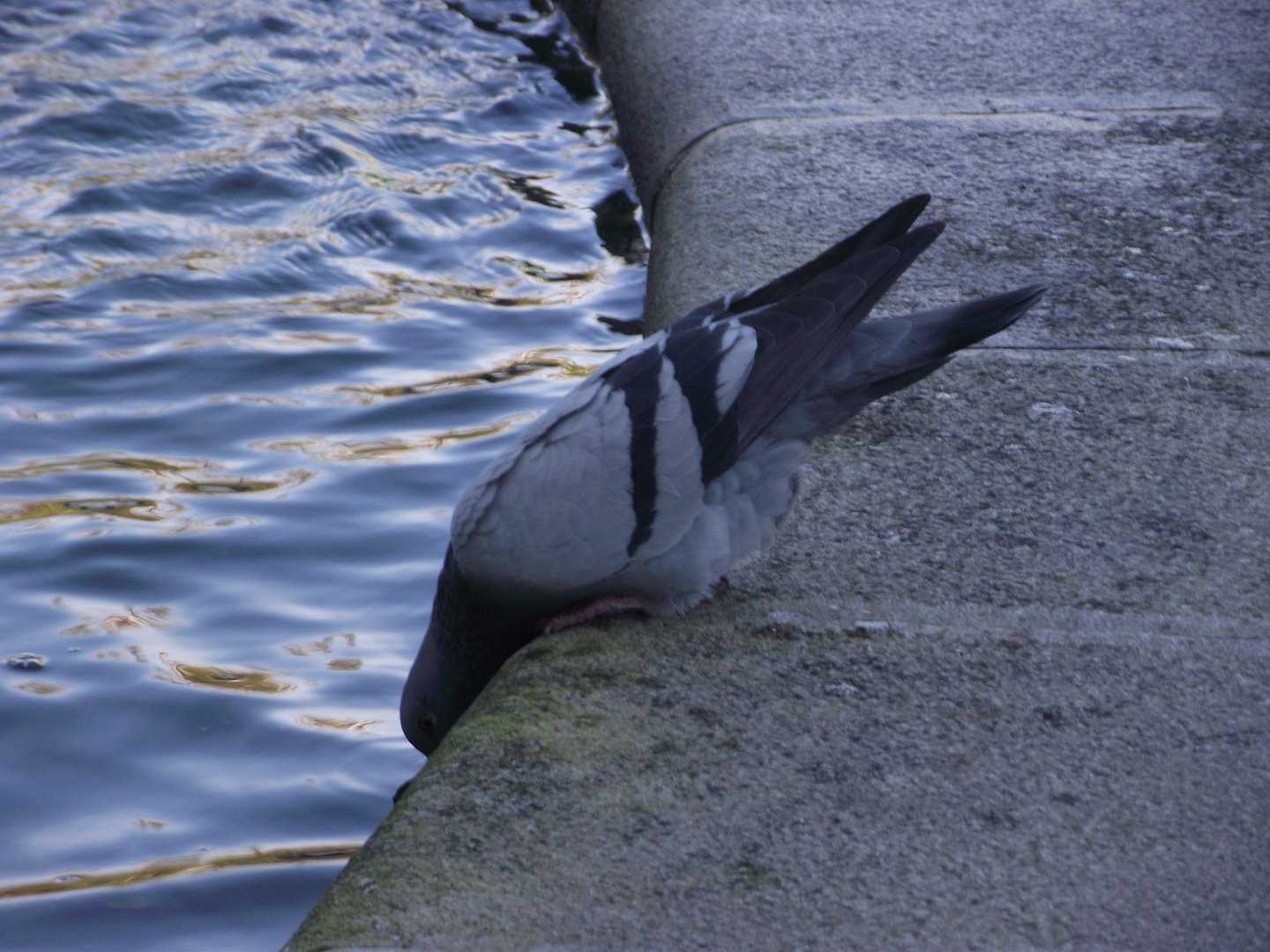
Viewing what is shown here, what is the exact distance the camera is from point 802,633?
93.4 inches

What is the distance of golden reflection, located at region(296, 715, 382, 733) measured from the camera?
9.76 ft

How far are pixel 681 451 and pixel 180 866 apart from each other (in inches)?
53.1

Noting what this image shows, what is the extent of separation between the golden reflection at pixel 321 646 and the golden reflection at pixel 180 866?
67 centimetres

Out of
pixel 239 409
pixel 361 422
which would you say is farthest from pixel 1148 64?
pixel 239 409

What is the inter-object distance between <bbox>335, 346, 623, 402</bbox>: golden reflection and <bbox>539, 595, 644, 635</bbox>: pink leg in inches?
73.6

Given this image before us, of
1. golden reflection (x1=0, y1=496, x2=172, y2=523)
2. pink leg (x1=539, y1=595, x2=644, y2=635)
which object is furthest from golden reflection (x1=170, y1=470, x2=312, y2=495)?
pink leg (x1=539, y1=595, x2=644, y2=635)

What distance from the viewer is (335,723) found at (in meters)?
2.99

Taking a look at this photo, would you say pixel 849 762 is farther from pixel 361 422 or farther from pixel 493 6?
pixel 493 6

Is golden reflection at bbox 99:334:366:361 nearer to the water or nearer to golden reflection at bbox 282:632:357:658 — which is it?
the water

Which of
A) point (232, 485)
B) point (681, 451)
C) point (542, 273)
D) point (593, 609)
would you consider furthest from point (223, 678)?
point (542, 273)

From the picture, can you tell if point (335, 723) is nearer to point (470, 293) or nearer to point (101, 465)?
point (101, 465)

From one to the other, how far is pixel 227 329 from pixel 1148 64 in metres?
3.65

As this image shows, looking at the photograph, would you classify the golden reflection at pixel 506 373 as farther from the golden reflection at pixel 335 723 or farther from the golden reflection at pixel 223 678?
the golden reflection at pixel 335 723

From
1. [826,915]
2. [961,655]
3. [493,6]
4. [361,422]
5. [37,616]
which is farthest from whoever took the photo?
[493,6]
